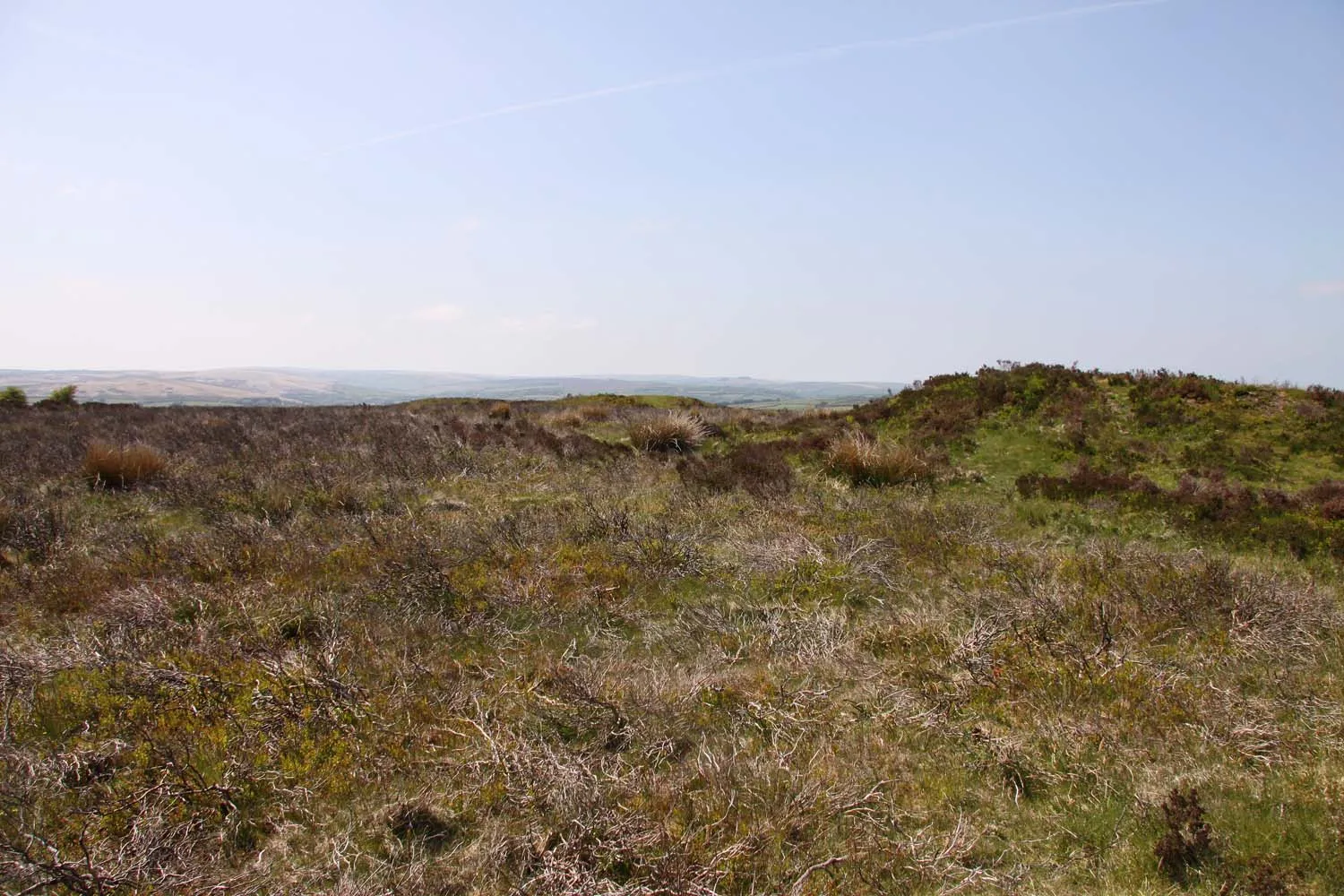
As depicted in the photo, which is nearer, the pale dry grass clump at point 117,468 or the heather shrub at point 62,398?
the pale dry grass clump at point 117,468

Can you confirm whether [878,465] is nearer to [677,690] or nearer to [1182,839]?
[677,690]

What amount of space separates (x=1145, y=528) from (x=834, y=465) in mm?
4686

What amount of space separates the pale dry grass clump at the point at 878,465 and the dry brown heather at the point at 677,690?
1.21m

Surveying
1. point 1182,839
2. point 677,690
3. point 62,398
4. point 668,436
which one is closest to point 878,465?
point 668,436

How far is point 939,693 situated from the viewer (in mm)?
4426

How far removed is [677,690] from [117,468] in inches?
428

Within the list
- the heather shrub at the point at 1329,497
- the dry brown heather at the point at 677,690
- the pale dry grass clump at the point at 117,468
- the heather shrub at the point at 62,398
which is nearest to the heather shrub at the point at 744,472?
the dry brown heather at the point at 677,690

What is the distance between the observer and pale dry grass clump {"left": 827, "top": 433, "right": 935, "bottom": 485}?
1086 cm

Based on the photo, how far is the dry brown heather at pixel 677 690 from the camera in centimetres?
301

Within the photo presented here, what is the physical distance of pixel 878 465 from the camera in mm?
10930

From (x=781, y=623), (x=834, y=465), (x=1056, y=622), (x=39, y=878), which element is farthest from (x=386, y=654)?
(x=834, y=465)

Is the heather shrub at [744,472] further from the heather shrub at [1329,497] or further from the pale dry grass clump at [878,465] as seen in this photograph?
the heather shrub at [1329,497]

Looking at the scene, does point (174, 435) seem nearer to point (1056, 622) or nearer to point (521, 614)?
point (521, 614)

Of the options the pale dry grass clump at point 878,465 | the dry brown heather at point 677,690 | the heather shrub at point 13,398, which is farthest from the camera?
the heather shrub at point 13,398
